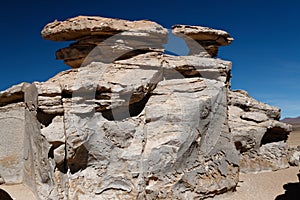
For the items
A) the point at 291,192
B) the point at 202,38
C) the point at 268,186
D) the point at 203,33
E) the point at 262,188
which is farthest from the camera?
the point at 202,38

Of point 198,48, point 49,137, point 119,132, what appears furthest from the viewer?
point 198,48

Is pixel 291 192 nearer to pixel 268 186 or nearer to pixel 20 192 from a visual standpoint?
pixel 268 186

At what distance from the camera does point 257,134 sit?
13016 millimetres

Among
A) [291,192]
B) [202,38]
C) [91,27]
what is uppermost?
[202,38]

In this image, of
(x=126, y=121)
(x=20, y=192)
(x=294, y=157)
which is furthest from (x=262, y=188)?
(x=20, y=192)

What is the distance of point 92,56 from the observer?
9383mm

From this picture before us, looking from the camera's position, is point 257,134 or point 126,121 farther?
point 257,134

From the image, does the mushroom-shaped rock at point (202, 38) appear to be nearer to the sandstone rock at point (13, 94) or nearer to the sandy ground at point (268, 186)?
the sandy ground at point (268, 186)

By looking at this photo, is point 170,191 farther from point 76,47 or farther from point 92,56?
point 76,47

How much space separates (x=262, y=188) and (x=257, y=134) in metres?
3.17

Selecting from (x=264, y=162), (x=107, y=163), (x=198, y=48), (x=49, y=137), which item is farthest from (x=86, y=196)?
(x=264, y=162)

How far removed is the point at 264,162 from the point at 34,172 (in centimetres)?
963

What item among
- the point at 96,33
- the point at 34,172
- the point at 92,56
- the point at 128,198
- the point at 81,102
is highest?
the point at 96,33

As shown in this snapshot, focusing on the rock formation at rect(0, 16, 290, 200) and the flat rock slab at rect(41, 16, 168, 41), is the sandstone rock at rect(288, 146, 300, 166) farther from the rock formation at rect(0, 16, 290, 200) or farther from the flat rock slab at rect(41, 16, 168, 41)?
the flat rock slab at rect(41, 16, 168, 41)
